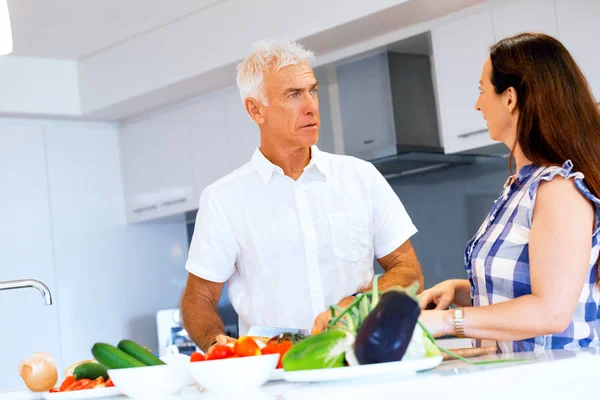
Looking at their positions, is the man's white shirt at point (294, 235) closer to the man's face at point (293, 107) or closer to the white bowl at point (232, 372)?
the man's face at point (293, 107)

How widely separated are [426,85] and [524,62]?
7.28ft

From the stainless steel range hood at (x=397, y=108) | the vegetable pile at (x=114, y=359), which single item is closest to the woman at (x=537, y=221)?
the vegetable pile at (x=114, y=359)

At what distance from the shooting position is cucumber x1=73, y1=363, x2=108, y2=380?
164 cm

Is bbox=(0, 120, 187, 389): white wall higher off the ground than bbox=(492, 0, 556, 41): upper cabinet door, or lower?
lower

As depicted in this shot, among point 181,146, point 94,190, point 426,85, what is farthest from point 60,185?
point 426,85

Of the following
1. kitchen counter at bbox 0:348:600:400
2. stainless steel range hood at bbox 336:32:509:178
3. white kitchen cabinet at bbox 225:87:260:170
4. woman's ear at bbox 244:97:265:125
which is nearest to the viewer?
kitchen counter at bbox 0:348:600:400

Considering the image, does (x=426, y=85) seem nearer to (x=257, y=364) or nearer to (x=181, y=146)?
(x=181, y=146)

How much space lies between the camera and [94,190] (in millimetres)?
4883

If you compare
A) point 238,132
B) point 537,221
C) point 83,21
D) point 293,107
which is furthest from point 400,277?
point 83,21

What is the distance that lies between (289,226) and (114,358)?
104 centimetres

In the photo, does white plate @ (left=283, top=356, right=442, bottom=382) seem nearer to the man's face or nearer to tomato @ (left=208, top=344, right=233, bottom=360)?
tomato @ (left=208, top=344, right=233, bottom=360)

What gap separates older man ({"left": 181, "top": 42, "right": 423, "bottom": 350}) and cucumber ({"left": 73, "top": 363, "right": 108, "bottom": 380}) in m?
0.68

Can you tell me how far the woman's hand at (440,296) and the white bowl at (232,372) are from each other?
0.63 m

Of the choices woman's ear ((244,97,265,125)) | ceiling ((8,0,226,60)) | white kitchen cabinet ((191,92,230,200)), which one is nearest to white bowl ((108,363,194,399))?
woman's ear ((244,97,265,125))
